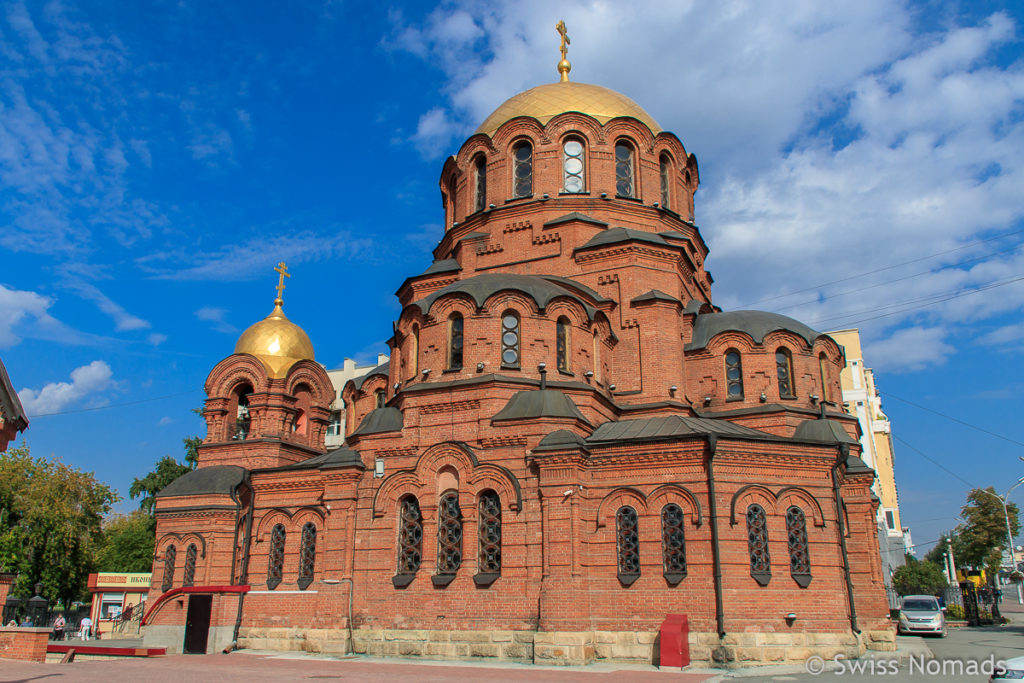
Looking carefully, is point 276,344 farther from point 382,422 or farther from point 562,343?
point 562,343

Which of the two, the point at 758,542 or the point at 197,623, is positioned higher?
the point at 758,542

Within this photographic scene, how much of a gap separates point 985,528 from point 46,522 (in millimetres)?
37541

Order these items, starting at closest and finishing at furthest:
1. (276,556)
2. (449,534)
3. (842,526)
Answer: (842,526), (449,534), (276,556)

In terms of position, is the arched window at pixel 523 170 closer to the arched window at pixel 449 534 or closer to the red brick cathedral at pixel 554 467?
the red brick cathedral at pixel 554 467

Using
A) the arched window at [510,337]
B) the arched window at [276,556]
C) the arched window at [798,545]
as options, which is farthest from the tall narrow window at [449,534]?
the arched window at [798,545]

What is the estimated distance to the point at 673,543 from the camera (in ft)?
47.5

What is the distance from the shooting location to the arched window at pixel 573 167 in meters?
21.8

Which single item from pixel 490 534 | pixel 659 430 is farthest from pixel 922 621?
pixel 490 534

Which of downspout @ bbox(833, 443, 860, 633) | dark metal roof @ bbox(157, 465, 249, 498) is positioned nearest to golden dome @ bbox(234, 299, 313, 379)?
dark metal roof @ bbox(157, 465, 249, 498)

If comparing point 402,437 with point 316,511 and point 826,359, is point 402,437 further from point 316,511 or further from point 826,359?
point 826,359

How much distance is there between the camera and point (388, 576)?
51.9 feet

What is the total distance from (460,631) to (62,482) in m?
20.9

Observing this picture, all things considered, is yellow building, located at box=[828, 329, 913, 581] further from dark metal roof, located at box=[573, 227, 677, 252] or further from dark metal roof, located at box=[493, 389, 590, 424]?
dark metal roof, located at box=[493, 389, 590, 424]

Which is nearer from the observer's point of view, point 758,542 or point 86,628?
point 758,542
